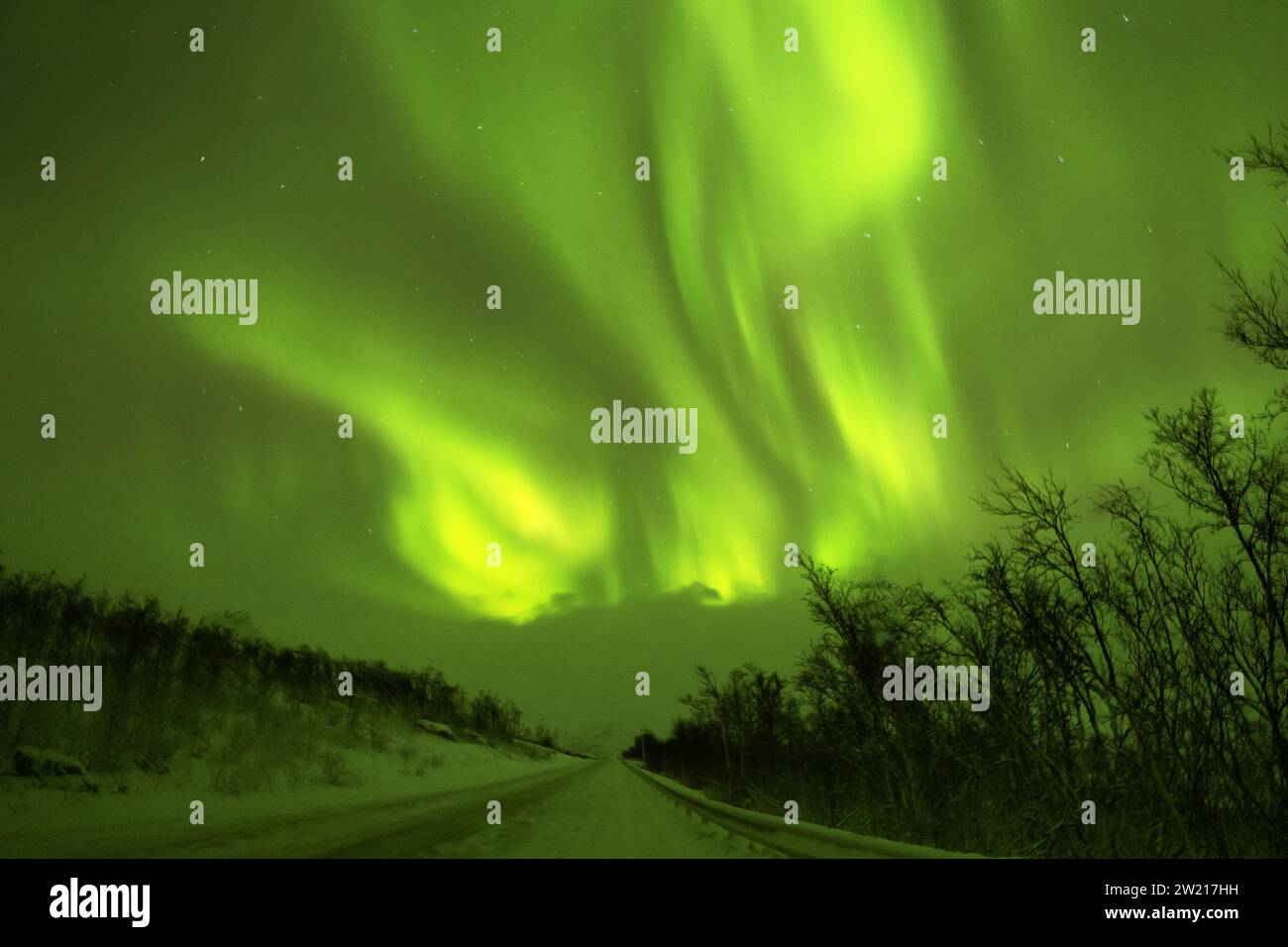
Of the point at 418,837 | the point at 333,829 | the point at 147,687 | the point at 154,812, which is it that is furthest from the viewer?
the point at 147,687

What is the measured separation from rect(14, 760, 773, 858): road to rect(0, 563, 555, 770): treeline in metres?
7.70

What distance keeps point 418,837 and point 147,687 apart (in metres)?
19.4

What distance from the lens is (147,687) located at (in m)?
27.8

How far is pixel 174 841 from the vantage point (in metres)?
12.3

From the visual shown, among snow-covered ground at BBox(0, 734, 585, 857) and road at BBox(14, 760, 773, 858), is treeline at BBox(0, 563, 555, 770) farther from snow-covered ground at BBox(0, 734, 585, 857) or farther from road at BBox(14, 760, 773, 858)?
road at BBox(14, 760, 773, 858)

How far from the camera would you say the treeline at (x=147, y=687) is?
2155 cm

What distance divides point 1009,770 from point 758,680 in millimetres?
20208

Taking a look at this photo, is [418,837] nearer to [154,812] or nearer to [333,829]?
[333,829]

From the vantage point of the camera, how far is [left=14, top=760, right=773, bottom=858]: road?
11477mm

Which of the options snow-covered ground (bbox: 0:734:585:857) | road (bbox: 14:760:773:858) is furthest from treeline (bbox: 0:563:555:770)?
road (bbox: 14:760:773:858)

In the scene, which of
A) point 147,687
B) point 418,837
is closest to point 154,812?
point 418,837

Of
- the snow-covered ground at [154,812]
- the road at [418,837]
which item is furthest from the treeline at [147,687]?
the road at [418,837]
